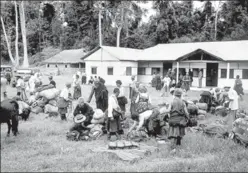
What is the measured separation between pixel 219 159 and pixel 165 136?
244 centimetres

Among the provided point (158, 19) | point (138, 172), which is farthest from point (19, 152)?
point (158, 19)

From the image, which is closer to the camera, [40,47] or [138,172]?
[138,172]

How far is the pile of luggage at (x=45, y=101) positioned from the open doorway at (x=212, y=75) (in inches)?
710

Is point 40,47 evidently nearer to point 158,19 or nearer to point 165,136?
point 158,19

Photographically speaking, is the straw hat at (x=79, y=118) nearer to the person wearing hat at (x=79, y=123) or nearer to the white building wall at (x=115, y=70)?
the person wearing hat at (x=79, y=123)

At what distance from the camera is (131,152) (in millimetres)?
7047

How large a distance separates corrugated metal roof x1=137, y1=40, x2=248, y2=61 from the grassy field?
17523 mm

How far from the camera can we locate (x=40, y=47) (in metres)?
54.2

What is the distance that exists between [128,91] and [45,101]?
10.7 meters

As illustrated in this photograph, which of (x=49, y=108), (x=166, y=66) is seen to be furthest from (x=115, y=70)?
(x=49, y=108)

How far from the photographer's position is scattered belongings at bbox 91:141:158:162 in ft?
21.5

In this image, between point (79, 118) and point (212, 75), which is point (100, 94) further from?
point (212, 75)

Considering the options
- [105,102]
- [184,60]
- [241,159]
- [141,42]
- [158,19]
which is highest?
[158,19]

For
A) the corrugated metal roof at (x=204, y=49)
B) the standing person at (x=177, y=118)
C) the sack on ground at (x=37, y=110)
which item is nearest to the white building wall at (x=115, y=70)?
the corrugated metal roof at (x=204, y=49)
